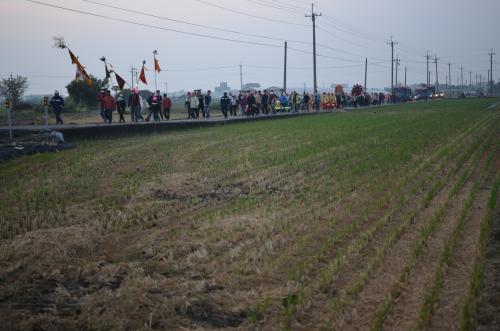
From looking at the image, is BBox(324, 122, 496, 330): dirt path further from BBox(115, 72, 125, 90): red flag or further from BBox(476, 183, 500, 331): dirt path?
BBox(115, 72, 125, 90): red flag

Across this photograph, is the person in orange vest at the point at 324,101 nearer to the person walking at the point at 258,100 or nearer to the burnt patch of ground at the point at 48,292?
the person walking at the point at 258,100

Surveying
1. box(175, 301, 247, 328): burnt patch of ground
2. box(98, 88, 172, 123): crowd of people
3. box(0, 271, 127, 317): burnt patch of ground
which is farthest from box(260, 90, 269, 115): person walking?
box(175, 301, 247, 328): burnt patch of ground

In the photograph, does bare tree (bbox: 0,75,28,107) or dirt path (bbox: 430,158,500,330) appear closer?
dirt path (bbox: 430,158,500,330)

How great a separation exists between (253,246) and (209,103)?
29015 mm

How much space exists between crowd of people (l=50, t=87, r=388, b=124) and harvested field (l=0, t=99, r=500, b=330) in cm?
1504

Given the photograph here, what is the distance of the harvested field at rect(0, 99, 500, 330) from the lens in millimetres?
4637

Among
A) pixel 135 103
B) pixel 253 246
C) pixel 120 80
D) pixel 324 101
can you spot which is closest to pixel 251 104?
pixel 135 103

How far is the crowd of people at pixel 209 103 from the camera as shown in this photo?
27.6 meters

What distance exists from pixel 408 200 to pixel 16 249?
221 inches

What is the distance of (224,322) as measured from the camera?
14.8ft

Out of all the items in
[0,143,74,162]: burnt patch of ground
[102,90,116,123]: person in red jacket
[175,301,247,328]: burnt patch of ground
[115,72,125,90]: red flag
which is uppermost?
[115,72,125,90]: red flag

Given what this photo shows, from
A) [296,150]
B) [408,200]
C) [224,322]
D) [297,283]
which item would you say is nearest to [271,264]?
[297,283]

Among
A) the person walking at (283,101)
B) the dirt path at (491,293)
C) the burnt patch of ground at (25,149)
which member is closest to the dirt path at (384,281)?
the dirt path at (491,293)

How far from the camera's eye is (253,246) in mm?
6438
